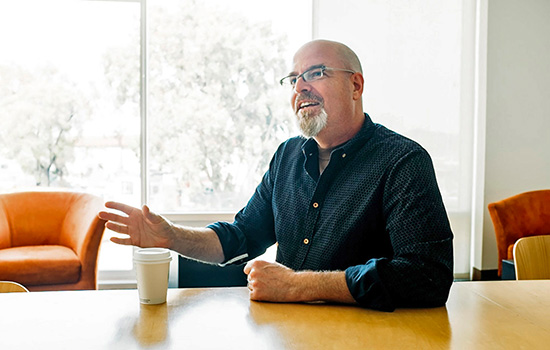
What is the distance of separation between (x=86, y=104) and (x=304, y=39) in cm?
188

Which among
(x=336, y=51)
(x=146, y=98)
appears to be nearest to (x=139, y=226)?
(x=336, y=51)

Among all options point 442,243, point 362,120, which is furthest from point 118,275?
point 442,243

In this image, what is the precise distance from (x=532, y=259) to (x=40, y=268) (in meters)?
2.75

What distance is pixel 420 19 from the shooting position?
4512 millimetres

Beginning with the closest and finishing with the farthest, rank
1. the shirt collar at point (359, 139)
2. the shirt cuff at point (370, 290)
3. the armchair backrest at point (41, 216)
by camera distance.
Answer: the shirt cuff at point (370, 290)
the shirt collar at point (359, 139)
the armchair backrest at point (41, 216)

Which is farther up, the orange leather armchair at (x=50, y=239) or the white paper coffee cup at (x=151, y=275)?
the white paper coffee cup at (x=151, y=275)

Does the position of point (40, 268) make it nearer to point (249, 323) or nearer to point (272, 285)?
point (272, 285)

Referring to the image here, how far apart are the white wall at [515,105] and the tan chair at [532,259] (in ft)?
9.30

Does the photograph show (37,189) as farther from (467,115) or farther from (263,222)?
(467,115)

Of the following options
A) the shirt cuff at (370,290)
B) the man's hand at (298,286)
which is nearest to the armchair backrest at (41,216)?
the man's hand at (298,286)

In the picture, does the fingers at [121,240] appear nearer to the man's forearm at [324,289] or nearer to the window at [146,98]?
the man's forearm at [324,289]

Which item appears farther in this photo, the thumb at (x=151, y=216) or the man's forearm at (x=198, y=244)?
the man's forearm at (x=198, y=244)

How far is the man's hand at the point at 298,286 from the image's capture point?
130 centimetres

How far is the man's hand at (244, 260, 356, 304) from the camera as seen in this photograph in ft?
4.28
